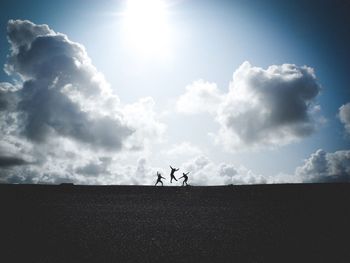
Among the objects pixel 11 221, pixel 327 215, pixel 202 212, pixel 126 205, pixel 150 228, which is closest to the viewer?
pixel 150 228

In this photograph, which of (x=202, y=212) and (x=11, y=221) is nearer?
(x=11, y=221)

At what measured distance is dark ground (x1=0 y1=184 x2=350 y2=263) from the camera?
6141 mm

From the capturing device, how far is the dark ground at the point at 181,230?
6141 mm

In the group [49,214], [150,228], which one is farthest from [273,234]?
[49,214]

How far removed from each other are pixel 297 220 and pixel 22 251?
28.9 ft

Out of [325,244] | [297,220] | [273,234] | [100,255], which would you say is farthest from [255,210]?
[100,255]

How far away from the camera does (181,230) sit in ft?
27.1

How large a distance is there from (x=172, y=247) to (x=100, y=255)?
179 cm

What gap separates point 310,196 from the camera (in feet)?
46.3

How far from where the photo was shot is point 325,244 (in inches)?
272

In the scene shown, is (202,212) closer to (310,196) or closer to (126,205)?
(126,205)

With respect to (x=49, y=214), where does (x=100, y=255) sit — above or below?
below

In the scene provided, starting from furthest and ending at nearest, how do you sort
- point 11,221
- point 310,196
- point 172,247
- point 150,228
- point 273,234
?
point 310,196
point 11,221
point 150,228
point 273,234
point 172,247

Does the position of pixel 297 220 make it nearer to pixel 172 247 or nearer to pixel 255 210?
pixel 255 210
